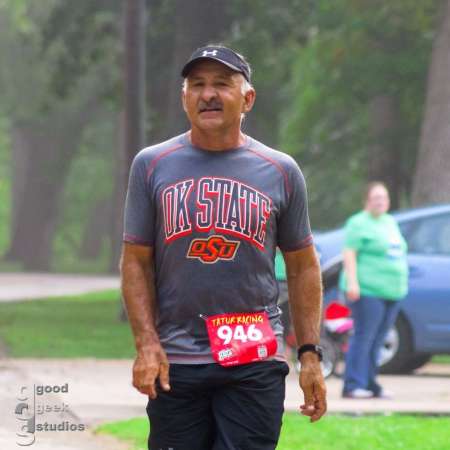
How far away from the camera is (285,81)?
34.5 metres

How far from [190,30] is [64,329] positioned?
591 cm

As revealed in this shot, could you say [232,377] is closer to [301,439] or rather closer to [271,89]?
[301,439]

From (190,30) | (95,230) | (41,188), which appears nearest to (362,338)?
(190,30)

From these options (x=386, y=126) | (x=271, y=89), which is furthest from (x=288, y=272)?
(x=271, y=89)

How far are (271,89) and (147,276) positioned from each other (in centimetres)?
2910

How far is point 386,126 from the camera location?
101 ft

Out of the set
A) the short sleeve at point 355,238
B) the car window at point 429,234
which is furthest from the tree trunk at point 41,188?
the short sleeve at point 355,238

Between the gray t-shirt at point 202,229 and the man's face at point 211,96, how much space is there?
103mm

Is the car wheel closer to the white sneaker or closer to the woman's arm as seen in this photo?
the white sneaker

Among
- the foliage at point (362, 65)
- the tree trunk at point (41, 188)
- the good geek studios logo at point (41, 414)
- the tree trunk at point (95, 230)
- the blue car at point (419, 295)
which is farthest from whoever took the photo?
the tree trunk at point (95, 230)

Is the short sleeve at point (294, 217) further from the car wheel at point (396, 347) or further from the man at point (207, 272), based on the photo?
the car wheel at point (396, 347)

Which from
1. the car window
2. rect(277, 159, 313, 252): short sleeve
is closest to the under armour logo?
rect(277, 159, 313, 252): short sleeve

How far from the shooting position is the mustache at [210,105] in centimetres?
504

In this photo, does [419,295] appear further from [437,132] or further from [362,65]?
[362,65]
